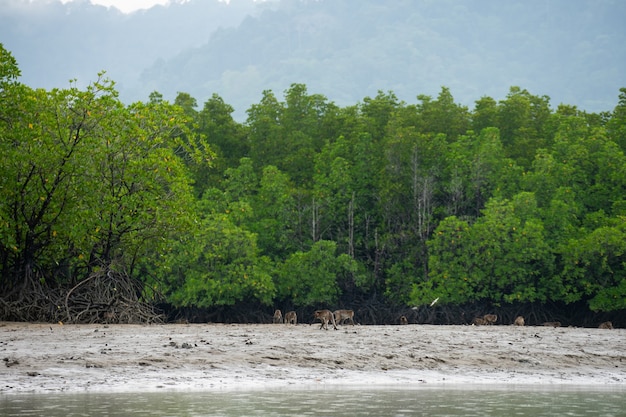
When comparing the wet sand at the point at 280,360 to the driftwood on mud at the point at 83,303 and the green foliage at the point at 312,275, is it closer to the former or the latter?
the driftwood on mud at the point at 83,303

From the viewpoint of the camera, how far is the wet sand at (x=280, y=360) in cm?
1424

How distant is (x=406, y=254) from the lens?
58312 mm

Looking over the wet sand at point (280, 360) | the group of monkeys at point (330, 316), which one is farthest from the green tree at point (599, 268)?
the wet sand at point (280, 360)

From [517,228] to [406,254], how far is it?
9538mm

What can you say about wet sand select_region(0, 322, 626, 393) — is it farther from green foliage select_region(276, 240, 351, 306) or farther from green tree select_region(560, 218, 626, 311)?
green foliage select_region(276, 240, 351, 306)

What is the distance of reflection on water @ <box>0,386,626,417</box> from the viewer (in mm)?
10773

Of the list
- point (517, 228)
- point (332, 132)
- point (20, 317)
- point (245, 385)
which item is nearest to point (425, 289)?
point (517, 228)

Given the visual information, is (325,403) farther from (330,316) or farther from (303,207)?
(303,207)

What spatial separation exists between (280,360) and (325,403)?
4.67 m

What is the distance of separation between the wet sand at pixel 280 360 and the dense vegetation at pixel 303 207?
22.5ft

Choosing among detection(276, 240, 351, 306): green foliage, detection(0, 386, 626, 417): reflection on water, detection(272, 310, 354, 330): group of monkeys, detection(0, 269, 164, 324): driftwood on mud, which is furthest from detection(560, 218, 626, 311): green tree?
detection(0, 386, 626, 417): reflection on water

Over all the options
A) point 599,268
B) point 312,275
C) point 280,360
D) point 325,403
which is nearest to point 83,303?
point 280,360

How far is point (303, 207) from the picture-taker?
199 feet

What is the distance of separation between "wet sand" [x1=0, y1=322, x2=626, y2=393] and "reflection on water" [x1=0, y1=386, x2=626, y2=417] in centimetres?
123
